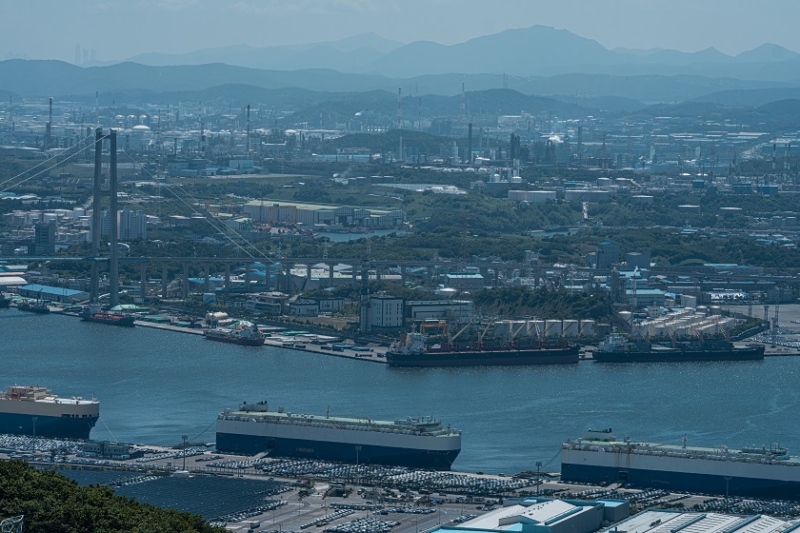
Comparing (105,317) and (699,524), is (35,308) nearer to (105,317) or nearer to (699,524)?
(105,317)

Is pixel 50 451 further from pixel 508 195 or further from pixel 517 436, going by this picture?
pixel 508 195

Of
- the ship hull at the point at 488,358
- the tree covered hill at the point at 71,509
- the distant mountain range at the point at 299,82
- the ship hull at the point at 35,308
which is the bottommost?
the ship hull at the point at 35,308

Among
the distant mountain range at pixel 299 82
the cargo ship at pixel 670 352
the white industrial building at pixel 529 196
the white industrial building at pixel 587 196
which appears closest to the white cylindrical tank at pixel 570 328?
the cargo ship at pixel 670 352

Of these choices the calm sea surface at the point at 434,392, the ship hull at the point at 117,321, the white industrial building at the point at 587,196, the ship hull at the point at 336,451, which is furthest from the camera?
the white industrial building at the point at 587,196

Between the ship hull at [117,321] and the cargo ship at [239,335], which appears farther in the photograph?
the ship hull at [117,321]

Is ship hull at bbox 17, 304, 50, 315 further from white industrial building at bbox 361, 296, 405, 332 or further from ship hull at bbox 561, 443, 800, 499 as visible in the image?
ship hull at bbox 561, 443, 800, 499

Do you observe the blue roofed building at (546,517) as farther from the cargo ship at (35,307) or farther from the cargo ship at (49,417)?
the cargo ship at (35,307)

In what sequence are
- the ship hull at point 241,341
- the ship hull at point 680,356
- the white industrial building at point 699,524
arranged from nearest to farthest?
the white industrial building at point 699,524 < the ship hull at point 680,356 < the ship hull at point 241,341

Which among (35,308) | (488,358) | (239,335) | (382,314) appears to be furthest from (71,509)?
(35,308)
